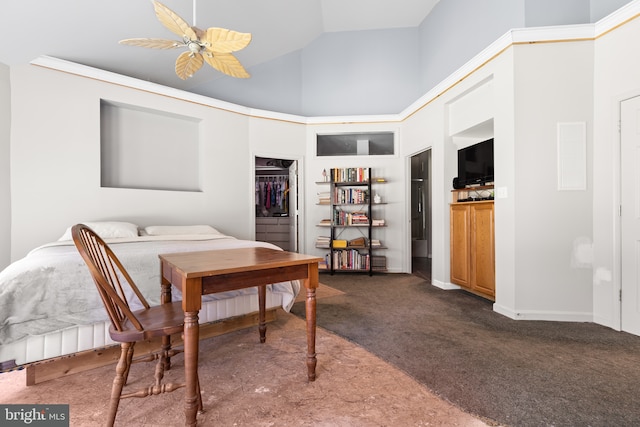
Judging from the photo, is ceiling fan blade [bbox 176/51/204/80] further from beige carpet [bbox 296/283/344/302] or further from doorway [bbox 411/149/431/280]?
doorway [bbox 411/149/431/280]

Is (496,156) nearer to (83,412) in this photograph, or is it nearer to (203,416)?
(203,416)

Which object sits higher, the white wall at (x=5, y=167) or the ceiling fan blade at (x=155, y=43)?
the ceiling fan blade at (x=155, y=43)

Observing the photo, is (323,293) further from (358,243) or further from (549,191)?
(549,191)

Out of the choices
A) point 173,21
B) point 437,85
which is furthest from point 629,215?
point 173,21

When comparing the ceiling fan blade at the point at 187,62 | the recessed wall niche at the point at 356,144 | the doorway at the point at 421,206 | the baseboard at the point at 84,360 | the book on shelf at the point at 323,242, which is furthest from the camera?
the doorway at the point at 421,206

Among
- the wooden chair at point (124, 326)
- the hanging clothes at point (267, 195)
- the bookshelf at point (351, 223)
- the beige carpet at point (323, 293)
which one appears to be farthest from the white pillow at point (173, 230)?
the hanging clothes at point (267, 195)

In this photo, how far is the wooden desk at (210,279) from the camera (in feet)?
4.20

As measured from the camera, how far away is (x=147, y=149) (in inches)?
162

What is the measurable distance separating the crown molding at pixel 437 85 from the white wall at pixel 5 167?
393 millimetres

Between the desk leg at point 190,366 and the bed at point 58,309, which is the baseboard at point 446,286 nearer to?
the bed at point 58,309

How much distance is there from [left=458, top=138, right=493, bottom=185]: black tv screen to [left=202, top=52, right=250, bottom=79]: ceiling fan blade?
2.76 meters

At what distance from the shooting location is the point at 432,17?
4.67 meters

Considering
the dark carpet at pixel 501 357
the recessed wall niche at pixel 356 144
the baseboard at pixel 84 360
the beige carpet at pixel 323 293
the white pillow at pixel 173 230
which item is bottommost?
the beige carpet at pixel 323 293

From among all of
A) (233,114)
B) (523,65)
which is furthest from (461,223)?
(233,114)
